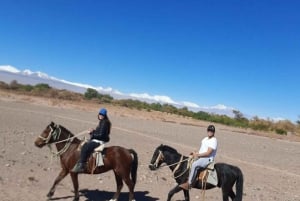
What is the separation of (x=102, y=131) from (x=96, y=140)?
37 centimetres

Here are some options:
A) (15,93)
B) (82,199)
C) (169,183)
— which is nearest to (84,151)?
(82,199)

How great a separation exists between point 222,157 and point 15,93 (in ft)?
118

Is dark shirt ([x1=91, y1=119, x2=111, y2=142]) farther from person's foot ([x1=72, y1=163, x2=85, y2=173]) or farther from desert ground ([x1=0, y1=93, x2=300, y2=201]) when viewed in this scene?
desert ground ([x1=0, y1=93, x2=300, y2=201])

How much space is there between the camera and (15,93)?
183ft

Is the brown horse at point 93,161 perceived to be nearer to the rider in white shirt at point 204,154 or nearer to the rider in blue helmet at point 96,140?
the rider in blue helmet at point 96,140

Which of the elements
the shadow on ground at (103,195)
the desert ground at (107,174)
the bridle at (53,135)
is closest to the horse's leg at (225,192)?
the desert ground at (107,174)

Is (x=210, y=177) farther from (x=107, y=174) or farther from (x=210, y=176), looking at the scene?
(x=107, y=174)

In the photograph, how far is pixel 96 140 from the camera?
41.1ft

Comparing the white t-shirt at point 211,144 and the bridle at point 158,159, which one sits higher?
the white t-shirt at point 211,144

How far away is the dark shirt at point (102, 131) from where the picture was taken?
12.3 m

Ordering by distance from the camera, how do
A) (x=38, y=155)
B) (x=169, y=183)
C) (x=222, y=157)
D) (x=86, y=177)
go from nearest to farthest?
(x=86, y=177) → (x=169, y=183) → (x=38, y=155) → (x=222, y=157)

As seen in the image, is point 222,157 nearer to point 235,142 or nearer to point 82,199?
point 235,142

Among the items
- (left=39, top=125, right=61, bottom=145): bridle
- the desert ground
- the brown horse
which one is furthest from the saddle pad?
(left=39, top=125, right=61, bottom=145): bridle

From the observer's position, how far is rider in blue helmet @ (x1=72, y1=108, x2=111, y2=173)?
12.3 metres
